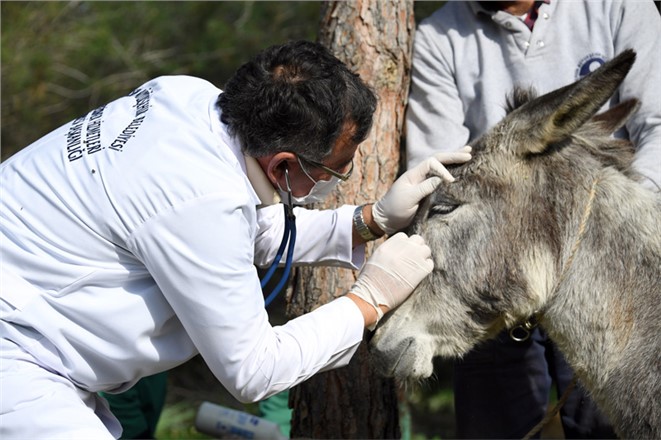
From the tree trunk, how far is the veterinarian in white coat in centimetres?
127

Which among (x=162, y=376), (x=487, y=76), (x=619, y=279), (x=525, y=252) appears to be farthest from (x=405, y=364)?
(x=162, y=376)

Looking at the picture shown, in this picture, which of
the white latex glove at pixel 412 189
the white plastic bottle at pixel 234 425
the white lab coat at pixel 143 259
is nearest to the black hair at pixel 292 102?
the white lab coat at pixel 143 259

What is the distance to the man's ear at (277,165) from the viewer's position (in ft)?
9.29

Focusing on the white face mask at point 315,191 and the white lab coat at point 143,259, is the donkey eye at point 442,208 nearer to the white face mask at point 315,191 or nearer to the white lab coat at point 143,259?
the white face mask at point 315,191

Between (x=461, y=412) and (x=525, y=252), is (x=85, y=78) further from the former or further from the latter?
(x=525, y=252)

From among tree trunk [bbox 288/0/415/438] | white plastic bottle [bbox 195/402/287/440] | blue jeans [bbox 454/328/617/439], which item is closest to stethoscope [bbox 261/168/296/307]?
tree trunk [bbox 288/0/415/438]

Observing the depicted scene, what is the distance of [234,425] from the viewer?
4.60 metres

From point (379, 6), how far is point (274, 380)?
2.32 metres

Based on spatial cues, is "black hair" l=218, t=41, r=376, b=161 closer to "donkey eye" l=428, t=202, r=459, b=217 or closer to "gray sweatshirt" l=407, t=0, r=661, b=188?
"donkey eye" l=428, t=202, r=459, b=217

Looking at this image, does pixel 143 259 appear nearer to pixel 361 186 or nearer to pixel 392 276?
pixel 392 276

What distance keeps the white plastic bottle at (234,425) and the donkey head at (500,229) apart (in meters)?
1.45

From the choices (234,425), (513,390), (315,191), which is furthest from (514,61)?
(234,425)

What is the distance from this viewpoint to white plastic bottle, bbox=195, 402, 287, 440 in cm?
450

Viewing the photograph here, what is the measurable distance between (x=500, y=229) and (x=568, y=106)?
55cm
